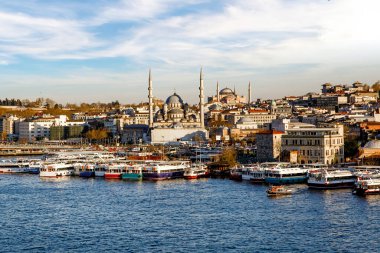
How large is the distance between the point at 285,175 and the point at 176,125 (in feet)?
62.0

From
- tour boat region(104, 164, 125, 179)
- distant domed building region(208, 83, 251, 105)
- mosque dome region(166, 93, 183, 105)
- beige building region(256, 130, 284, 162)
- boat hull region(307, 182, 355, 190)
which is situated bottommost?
boat hull region(307, 182, 355, 190)

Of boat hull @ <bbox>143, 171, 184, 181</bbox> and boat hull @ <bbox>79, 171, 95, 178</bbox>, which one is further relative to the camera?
boat hull @ <bbox>79, 171, 95, 178</bbox>

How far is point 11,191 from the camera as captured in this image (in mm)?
17016

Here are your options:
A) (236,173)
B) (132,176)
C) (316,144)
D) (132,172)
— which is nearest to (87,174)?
(132,172)

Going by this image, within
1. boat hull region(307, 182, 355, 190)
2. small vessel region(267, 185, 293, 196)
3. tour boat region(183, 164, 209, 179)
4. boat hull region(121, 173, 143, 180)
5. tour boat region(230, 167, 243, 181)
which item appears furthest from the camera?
boat hull region(121, 173, 143, 180)

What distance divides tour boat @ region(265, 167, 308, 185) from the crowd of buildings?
2.50 meters

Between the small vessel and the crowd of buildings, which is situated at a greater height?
the crowd of buildings

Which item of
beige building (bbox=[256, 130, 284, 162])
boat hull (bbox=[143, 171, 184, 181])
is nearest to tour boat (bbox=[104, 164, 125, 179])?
boat hull (bbox=[143, 171, 184, 181])

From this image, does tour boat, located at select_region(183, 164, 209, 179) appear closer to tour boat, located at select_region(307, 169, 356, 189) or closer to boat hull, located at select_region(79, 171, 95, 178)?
boat hull, located at select_region(79, 171, 95, 178)

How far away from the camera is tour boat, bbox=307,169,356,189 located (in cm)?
1592

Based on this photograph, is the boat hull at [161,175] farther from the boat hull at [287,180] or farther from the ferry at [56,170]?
the boat hull at [287,180]

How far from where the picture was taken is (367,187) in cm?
1462

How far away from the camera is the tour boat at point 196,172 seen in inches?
766

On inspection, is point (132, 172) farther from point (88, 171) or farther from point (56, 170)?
point (56, 170)
